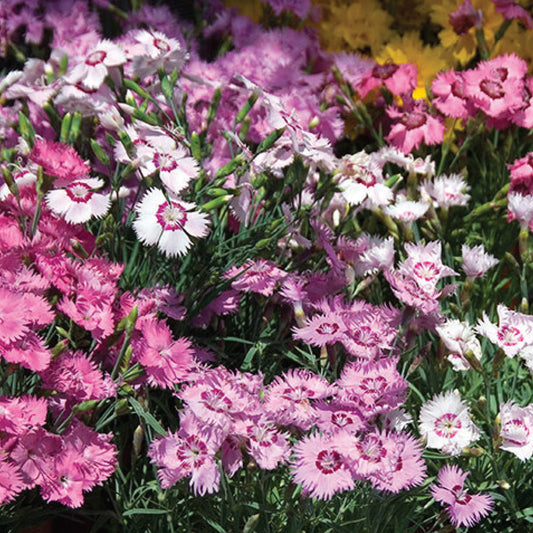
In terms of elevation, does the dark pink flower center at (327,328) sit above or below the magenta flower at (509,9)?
below

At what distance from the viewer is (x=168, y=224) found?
1517mm

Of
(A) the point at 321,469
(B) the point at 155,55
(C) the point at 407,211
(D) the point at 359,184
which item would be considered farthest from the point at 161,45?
(A) the point at 321,469

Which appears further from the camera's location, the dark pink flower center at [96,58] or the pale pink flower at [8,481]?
the dark pink flower center at [96,58]

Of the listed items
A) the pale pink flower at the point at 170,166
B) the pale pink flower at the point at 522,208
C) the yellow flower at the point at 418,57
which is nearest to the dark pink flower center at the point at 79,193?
the pale pink flower at the point at 170,166

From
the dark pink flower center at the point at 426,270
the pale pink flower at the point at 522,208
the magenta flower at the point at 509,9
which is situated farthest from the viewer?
the magenta flower at the point at 509,9

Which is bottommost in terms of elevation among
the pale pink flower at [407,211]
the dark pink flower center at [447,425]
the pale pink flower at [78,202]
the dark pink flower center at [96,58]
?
the pale pink flower at [407,211]

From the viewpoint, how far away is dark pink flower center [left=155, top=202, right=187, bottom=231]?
1515mm

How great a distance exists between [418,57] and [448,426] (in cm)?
159

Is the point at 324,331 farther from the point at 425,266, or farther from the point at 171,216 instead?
the point at 171,216

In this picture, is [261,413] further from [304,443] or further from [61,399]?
[61,399]

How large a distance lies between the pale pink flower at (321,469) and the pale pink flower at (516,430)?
1.03 feet

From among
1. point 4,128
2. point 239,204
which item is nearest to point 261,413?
point 239,204

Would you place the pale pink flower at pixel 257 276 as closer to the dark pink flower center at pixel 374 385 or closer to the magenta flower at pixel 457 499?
the dark pink flower center at pixel 374 385

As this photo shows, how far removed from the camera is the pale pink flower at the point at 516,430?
1352mm
